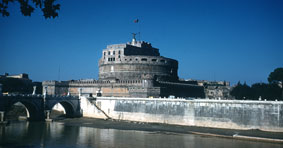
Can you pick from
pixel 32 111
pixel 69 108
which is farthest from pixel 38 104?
pixel 69 108

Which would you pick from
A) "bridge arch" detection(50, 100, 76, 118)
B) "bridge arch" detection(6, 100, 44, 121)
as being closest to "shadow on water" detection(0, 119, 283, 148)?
"bridge arch" detection(6, 100, 44, 121)

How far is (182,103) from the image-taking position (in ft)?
177

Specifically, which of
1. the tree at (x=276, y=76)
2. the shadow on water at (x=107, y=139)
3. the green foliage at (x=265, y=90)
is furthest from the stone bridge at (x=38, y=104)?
the tree at (x=276, y=76)

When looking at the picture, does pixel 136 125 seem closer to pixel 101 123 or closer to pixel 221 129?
pixel 101 123

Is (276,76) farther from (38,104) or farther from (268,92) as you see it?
(38,104)

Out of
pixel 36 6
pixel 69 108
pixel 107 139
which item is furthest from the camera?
pixel 69 108

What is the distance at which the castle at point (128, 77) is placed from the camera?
72.2 m

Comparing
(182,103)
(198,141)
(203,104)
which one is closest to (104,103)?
(182,103)

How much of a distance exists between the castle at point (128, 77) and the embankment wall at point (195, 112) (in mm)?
6220

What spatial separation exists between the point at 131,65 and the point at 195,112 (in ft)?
108

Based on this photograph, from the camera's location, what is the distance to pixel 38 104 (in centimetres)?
5947

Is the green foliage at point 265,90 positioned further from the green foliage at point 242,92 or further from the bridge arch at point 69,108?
the bridge arch at point 69,108

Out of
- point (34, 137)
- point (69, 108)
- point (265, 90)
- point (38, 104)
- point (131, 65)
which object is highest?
point (131, 65)

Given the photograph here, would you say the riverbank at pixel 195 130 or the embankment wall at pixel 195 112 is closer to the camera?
the riverbank at pixel 195 130
